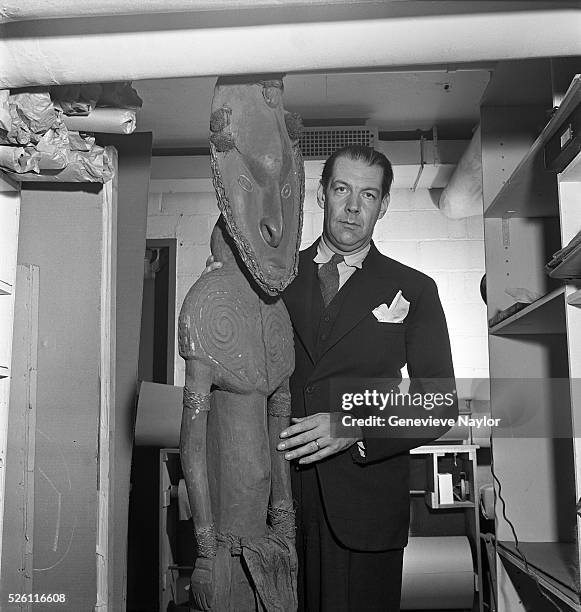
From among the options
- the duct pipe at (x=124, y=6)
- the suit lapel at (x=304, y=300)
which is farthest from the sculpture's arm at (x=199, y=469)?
the duct pipe at (x=124, y=6)

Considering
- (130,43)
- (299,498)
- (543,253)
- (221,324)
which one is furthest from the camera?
(543,253)

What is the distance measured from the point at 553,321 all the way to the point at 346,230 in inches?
18.0

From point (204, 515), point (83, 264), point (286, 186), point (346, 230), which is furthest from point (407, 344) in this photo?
point (83, 264)

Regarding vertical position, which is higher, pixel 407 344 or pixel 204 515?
pixel 407 344

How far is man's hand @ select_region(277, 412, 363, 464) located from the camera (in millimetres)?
1308

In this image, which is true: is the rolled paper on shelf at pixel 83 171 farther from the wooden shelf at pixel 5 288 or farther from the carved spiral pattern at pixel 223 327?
the carved spiral pattern at pixel 223 327

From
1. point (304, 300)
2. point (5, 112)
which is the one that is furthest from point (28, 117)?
point (304, 300)

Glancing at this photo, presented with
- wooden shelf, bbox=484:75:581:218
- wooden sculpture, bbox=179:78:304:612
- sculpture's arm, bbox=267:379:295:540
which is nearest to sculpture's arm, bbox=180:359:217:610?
wooden sculpture, bbox=179:78:304:612

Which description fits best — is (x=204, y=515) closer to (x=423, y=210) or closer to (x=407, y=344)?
(x=407, y=344)

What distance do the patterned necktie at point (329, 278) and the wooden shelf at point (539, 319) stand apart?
0.34m

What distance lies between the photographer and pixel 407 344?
4.67 feet

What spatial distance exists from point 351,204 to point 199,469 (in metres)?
0.59

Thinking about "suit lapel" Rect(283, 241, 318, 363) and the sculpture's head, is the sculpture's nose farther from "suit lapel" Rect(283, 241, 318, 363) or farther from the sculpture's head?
"suit lapel" Rect(283, 241, 318, 363)

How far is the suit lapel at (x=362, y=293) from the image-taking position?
4.59 feet
